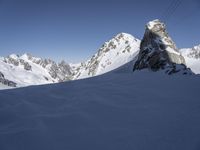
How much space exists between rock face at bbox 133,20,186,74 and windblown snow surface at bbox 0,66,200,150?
17.9 metres

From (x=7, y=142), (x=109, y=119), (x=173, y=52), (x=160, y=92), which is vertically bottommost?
(x=7, y=142)

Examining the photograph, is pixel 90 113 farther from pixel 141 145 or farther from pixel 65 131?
pixel 141 145

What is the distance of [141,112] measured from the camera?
6461 mm

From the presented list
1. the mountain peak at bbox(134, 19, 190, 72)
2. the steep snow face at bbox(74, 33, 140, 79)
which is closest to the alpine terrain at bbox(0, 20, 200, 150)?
the mountain peak at bbox(134, 19, 190, 72)

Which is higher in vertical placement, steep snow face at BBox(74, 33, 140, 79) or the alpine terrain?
steep snow face at BBox(74, 33, 140, 79)

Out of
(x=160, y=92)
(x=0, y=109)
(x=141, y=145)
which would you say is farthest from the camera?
(x=160, y=92)

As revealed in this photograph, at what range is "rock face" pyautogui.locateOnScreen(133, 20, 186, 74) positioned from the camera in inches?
1144

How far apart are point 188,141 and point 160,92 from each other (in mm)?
4016

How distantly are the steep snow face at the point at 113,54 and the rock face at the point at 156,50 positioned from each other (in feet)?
360

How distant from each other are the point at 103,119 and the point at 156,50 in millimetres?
31057

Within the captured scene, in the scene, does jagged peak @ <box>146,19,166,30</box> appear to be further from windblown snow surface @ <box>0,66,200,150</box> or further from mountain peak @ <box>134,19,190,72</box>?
windblown snow surface @ <box>0,66,200,150</box>

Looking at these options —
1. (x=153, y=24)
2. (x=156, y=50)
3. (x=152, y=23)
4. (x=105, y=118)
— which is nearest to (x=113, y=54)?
(x=153, y=24)

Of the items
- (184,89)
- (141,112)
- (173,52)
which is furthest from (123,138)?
(173,52)

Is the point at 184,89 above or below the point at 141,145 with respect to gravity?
above
